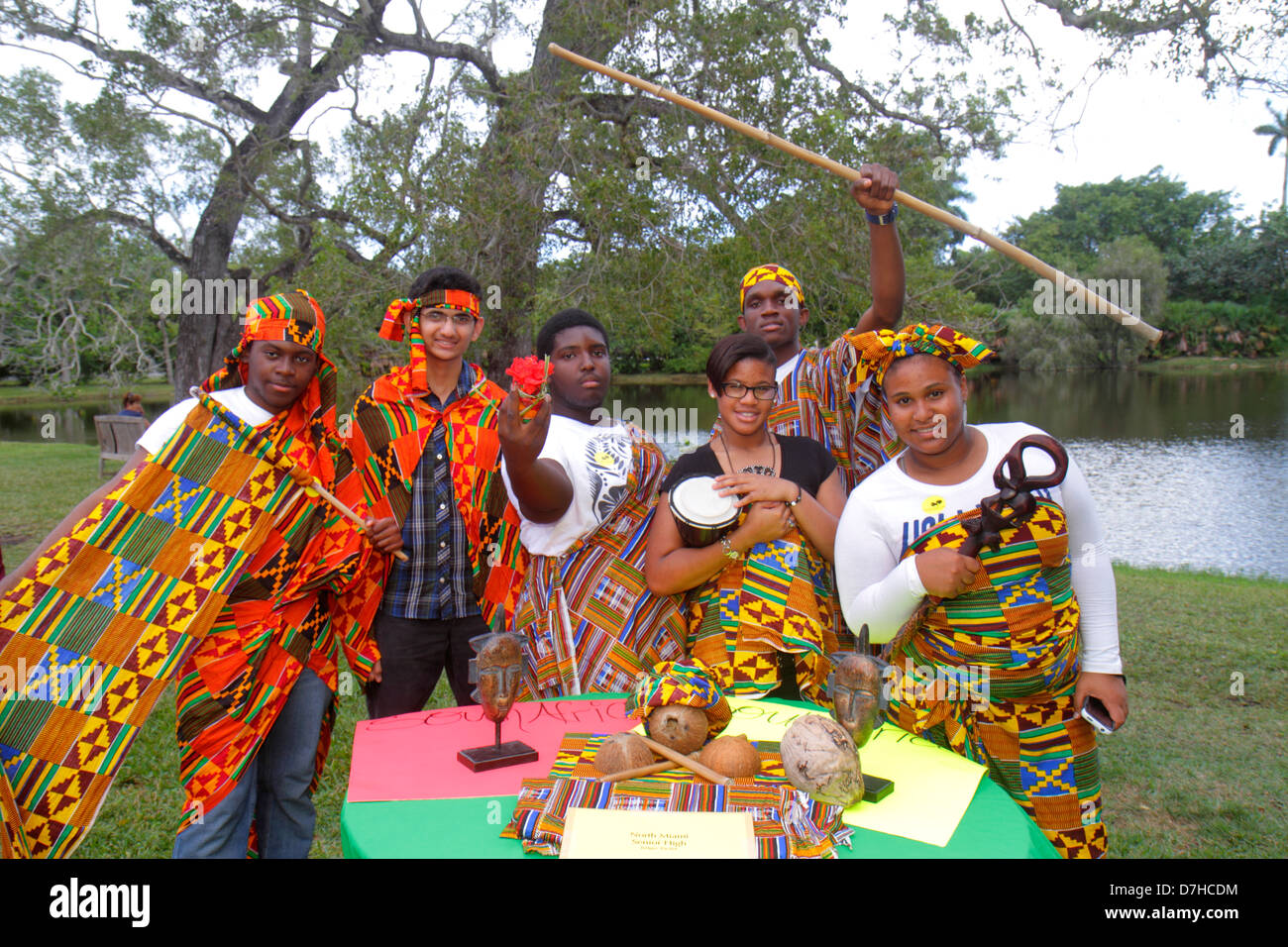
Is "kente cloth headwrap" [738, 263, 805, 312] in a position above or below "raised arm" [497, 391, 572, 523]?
above

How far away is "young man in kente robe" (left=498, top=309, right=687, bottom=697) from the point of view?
2816mm

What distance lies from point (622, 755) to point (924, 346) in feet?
4.40

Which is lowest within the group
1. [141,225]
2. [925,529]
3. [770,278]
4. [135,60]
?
[925,529]

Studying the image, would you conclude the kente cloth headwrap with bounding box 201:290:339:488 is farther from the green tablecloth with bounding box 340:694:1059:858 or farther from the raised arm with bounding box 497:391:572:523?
the green tablecloth with bounding box 340:694:1059:858

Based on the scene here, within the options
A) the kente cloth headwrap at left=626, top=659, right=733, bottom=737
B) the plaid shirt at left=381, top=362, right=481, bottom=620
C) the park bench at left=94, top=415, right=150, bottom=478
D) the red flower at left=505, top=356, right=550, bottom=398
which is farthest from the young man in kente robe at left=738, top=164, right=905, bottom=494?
the park bench at left=94, top=415, right=150, bottom=478

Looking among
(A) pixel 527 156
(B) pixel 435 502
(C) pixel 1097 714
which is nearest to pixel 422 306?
(B) pixel 435 502

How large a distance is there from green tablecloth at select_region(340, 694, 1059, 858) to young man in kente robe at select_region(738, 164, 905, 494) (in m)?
1.50

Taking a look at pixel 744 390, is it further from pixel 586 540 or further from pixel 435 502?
pixel 435 502

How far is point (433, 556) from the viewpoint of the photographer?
3.09 m

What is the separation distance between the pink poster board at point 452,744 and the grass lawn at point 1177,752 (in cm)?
187

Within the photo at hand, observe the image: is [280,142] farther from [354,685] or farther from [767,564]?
[767,564]

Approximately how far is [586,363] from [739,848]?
1868 mm

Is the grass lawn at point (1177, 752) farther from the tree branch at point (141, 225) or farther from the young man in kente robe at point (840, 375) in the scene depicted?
the tree branch at point (141, 225)

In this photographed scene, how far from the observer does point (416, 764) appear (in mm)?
2100
